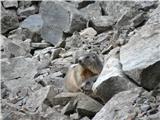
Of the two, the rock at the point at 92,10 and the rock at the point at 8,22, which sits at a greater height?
the rock at the point at 92,10

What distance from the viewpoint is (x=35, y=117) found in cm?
809

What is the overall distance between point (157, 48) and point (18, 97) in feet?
10.8

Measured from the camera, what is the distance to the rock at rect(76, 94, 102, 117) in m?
7.89

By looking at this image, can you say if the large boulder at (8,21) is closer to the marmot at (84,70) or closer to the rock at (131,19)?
the rock at (131,19)

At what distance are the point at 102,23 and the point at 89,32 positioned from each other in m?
0.33

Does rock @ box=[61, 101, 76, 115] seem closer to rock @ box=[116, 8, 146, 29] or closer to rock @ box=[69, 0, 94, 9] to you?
rock @ box=[116, 8, 146, 29]

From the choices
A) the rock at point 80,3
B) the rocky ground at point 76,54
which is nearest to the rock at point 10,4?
the rocky ground at point 76,54

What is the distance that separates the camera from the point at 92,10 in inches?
Answer: 527

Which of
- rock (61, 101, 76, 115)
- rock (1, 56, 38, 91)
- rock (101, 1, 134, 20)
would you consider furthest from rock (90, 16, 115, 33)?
rock (61, 101, 76, 115)

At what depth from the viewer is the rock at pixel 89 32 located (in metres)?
12.4

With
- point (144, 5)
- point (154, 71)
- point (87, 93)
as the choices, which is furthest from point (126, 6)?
point (154, 71)

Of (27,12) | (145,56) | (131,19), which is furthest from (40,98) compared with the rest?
(27,12)

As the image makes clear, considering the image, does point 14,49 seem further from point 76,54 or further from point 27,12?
point 27,12

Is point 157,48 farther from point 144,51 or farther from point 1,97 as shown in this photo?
point 1,97
